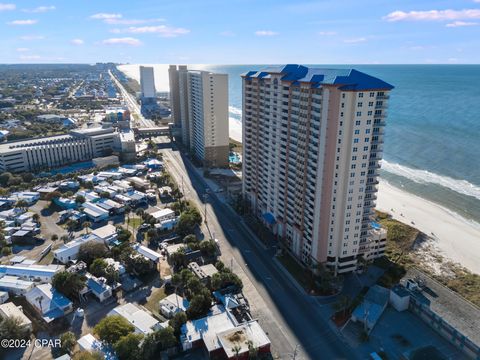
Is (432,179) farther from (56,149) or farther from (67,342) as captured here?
(56,149)

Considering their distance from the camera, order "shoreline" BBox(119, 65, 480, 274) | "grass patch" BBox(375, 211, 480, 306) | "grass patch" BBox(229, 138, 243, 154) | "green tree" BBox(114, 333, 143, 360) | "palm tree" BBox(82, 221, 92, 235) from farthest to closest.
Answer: "grass patch" BBox(229, 138, 243, 154)
"palm tree" BBox(82, 221, 92, 235)
"shoreline" BBox(119, 65, 480, 274)
"grass patch" BBox(375, 211, 480, 306)
"green tree" BBox(114, 333, 143, 360)

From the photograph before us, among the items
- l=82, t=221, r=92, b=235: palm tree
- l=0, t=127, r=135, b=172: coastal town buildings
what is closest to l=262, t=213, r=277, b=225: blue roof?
l=82, t=221, r=92, b=235: palm tree

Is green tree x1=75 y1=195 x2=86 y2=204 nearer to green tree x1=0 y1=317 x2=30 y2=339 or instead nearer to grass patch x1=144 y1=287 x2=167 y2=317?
grass patch x1=144 y1=287 x2=167 y2=317

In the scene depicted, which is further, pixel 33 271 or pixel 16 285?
pixel 33 271

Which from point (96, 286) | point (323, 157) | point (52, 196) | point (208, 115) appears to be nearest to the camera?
point (323, 157)

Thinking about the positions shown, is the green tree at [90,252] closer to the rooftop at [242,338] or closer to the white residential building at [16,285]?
the white residential building at [16,285]

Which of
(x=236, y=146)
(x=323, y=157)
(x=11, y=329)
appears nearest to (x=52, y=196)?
(x=11, y=329)
